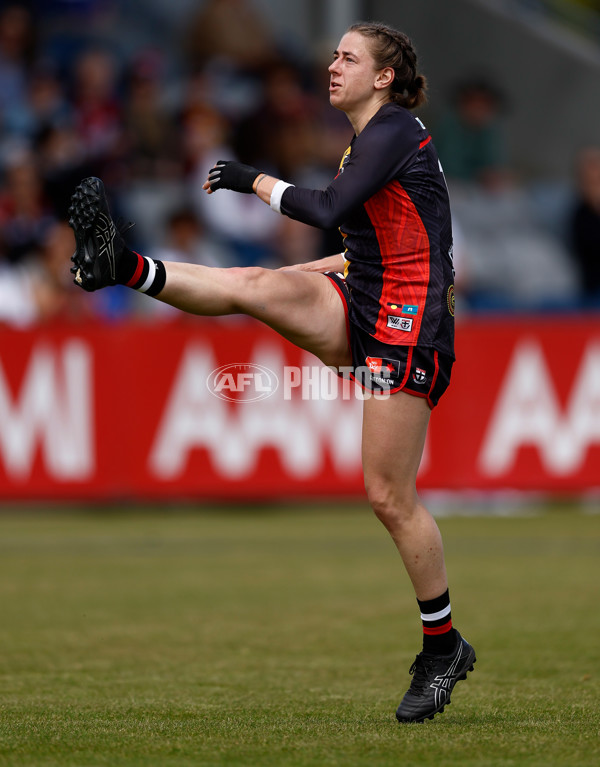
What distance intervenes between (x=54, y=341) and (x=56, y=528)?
165 centimetres

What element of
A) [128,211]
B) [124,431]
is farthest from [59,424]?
[128,211]

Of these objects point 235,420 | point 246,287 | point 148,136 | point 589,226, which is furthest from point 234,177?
point 589,226

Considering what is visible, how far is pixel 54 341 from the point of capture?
38.1 ft

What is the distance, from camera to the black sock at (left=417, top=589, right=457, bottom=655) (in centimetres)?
499

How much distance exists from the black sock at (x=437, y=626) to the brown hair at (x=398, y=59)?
186cm

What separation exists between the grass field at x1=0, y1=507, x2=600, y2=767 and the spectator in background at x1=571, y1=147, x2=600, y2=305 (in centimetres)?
402

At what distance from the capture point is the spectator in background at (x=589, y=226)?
14.5 metres

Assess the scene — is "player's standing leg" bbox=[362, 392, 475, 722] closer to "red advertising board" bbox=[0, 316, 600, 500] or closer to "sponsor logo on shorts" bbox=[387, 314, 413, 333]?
"sponsor logo on shorts" bbox=[387, 314, 413, 333]

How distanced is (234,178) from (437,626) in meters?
1.78

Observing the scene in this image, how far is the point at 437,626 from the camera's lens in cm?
500

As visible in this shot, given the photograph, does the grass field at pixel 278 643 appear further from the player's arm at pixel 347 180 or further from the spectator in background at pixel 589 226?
the spectator in background at pixel 589 226

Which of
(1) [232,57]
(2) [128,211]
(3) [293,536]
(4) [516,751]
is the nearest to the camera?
(4) [516,751]

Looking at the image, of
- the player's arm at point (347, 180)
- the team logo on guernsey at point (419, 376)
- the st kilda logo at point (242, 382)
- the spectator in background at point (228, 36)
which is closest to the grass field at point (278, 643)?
the st kilda logo at point (242, 382)

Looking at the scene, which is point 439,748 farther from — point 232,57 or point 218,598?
point 232,57
